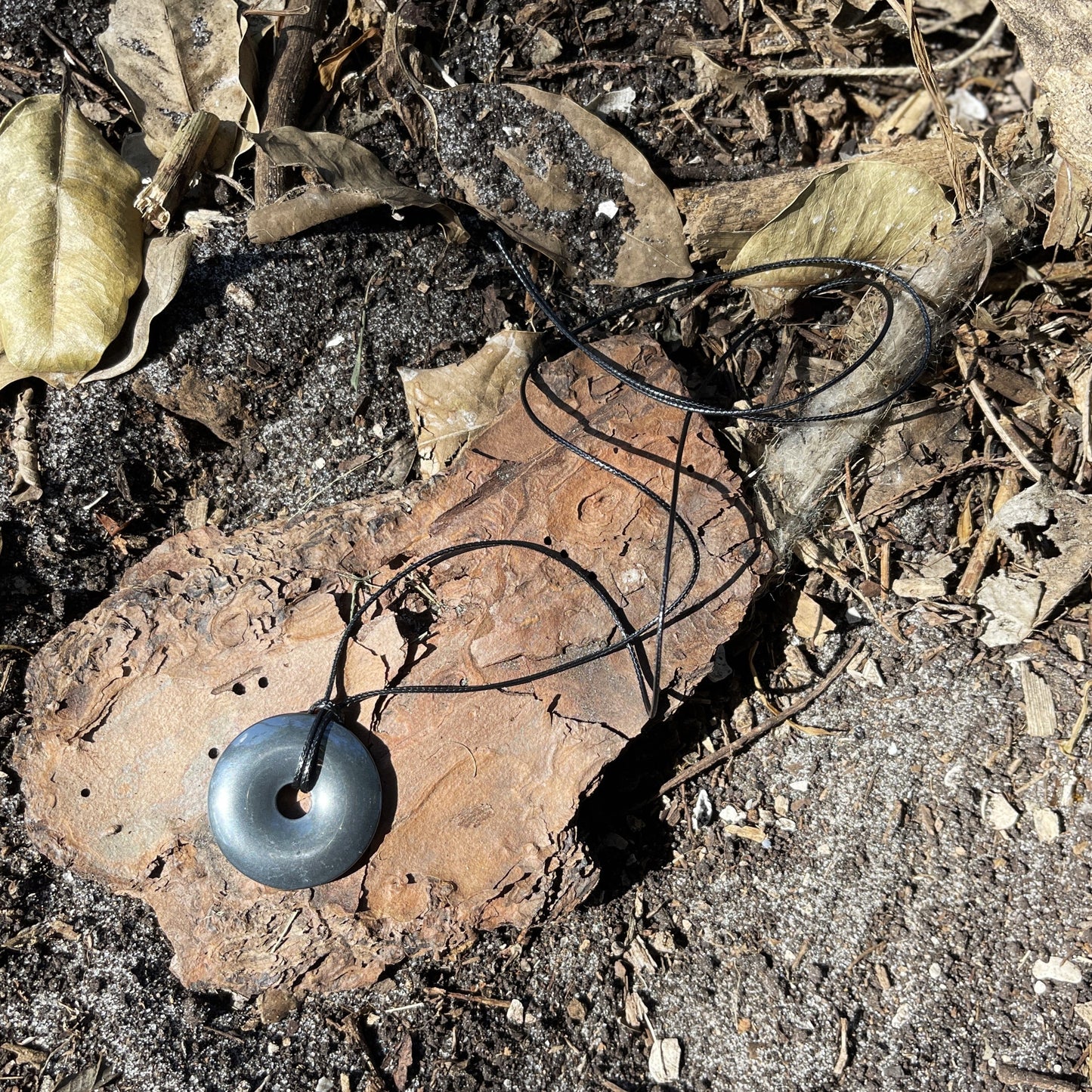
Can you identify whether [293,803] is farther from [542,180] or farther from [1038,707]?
[1038,707]

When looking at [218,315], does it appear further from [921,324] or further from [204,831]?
[921,324]

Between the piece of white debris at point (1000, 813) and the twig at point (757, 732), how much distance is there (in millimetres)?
385

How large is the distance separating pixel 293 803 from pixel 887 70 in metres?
2.04

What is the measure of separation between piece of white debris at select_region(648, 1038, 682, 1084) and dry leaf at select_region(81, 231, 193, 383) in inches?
66.8

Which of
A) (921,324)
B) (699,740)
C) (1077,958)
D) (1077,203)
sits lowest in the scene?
(1077,958)

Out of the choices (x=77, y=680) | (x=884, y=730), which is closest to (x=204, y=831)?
(x=77, y=680)

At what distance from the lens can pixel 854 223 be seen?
175 cm

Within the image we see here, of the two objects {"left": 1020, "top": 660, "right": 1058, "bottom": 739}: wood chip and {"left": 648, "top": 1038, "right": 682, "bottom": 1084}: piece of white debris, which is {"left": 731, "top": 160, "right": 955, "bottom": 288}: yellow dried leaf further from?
{"left": 648, "top": 1038, "right": 682, "bottom": 1084}: piece of white debris

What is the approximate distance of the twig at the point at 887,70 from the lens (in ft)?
6.30

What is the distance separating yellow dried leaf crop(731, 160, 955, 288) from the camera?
1.71m

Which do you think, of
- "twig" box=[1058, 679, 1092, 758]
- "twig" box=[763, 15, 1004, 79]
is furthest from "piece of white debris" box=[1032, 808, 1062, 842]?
"twig" box=[763, 15, 1004, 79]

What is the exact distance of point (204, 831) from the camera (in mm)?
1528

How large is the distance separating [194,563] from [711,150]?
143 centimetres

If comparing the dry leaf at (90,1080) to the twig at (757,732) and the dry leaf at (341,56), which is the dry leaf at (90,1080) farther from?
the dry leaf at (341,56)
